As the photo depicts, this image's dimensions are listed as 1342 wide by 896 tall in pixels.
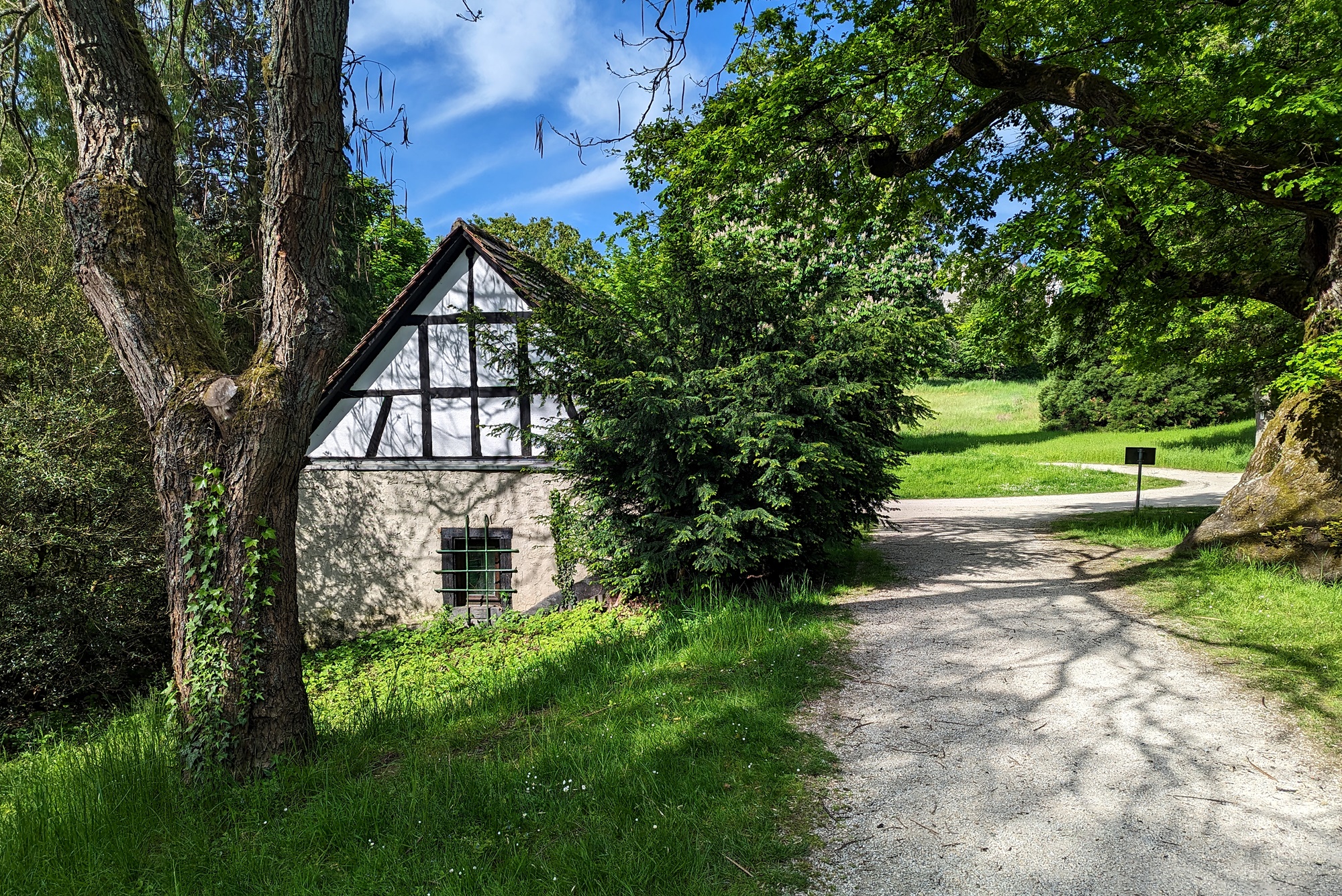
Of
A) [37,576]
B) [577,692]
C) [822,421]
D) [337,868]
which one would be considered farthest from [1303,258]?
[37,576]

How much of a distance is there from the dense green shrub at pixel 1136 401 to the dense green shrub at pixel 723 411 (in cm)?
2421

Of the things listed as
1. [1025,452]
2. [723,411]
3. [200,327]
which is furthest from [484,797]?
[1025,452]

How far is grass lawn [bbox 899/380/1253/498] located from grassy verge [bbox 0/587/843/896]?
402 inches

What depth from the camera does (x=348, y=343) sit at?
19594mm

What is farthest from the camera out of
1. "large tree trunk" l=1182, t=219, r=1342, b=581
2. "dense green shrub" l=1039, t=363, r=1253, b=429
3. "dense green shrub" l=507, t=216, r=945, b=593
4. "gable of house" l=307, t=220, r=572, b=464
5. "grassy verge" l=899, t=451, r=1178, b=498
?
"dense green shrub" l=1039, t=363, r=1253, b=429

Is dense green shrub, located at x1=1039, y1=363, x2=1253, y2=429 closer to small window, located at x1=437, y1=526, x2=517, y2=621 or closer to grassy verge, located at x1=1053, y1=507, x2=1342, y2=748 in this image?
grassy verge, located at x1=1053, y1=507, x2=1342, y2=748

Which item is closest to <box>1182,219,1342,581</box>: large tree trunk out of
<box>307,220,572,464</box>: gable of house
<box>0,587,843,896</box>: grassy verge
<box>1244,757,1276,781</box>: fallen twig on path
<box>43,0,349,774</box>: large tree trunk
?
<box>1244,757,1276,781</box>: fallen twig on path

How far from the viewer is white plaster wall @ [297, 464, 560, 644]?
418 inches

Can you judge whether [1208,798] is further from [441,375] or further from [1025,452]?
[1025,452]

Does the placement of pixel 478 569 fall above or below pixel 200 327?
below

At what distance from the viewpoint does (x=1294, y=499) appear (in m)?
7.20

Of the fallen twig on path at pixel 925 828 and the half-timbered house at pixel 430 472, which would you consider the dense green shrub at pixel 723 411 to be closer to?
the half-timbered house at pixel 430 472

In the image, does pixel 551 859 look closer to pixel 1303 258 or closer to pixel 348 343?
pixel 1303 258

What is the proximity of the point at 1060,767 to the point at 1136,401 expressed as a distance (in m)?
29.9
